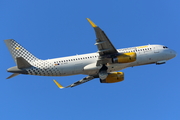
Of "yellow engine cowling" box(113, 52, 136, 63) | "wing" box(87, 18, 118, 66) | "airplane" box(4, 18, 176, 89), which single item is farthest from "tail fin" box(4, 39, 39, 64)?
"yellow engine cowling" box(113, 52, 136, 63)

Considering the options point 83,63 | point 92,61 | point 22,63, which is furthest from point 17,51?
point 92,61

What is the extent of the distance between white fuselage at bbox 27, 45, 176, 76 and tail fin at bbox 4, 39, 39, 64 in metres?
1.45

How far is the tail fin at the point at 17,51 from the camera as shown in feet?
159

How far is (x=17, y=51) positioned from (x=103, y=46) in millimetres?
14345

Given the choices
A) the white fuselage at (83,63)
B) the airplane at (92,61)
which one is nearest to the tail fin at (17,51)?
the airplane at (92,61)

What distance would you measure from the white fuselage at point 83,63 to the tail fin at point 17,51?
1.45 meters

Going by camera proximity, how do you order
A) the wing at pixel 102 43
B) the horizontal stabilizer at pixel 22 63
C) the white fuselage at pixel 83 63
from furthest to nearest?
the white fuselage at pixel 83 63 → the horizontal stabilizer at pixel 22 63 → the wing at pixel 102 43

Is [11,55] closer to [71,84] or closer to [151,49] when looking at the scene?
[71,84]

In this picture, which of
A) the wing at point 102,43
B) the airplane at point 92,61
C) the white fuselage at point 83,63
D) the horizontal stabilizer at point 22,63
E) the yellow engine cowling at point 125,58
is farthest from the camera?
the white fuselage at point 83,63

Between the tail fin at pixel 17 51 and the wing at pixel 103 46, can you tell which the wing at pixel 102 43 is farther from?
the tail fin at pixel 17 51

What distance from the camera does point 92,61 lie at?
49.0 metres

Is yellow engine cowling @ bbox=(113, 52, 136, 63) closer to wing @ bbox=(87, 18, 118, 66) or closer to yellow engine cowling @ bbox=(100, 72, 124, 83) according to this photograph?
wing @ bbox=(87, 18, 118, 66)

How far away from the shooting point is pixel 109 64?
48281 mm

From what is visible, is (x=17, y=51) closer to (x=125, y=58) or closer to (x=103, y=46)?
(x=103, y=46)
